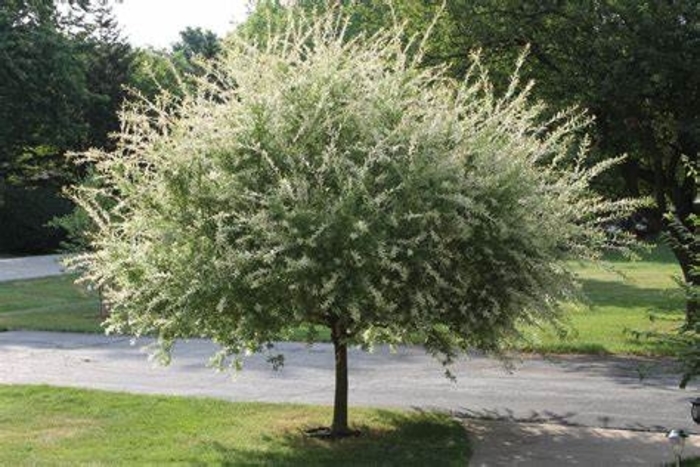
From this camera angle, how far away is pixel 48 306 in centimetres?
2152

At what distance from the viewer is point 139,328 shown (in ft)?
29.5

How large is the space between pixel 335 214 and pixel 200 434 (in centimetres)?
299

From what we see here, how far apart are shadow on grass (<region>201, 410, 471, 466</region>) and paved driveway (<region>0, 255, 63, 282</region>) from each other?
772 inches

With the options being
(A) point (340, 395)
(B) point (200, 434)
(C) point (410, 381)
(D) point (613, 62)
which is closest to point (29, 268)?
(C) point (410, 381)

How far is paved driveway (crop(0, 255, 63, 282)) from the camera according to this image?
94.2ft

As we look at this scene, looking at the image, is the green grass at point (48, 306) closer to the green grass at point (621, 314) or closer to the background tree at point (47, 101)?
the green grass at point (621, 314)

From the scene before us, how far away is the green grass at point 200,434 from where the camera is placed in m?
8.54

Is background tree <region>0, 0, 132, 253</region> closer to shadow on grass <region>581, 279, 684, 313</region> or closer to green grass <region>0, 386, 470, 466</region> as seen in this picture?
shadow on grass <region>581, 279, 684, 313</region>

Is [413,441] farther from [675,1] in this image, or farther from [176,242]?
[675,1]

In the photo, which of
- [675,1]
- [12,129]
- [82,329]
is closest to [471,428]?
[675,1]

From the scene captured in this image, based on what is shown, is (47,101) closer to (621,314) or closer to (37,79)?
(37,79)

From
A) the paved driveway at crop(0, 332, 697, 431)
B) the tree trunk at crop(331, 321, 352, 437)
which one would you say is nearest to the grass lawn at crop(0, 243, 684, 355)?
the paved driveway at crop(0, 332, 697, 431)

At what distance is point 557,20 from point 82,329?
410 inches

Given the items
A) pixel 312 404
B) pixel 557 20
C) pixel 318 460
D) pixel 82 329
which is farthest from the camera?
pixel 82 329
